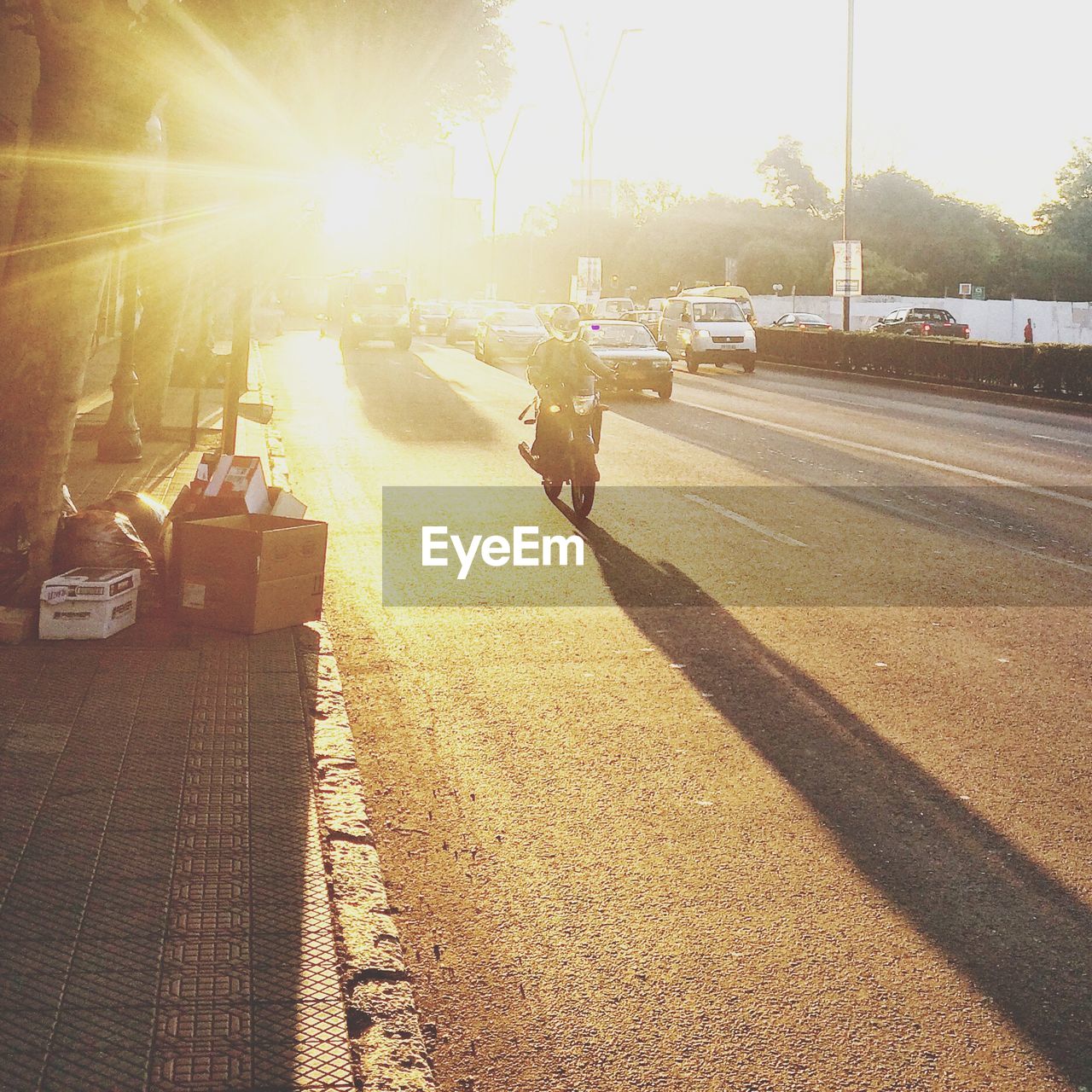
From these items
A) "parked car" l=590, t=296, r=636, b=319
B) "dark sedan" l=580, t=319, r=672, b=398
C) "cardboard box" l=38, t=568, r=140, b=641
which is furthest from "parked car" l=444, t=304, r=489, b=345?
"cardboard box" l=38, t=568, r=140, b=641

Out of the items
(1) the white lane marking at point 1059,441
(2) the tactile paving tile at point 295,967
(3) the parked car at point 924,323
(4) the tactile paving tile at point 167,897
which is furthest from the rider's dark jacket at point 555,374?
(3) the parked car at point 924,323

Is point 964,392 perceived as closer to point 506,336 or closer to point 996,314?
point 506,336

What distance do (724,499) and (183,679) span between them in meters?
8.12

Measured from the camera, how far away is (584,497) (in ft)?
42.0

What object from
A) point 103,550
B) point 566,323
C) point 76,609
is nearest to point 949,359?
point 566,323

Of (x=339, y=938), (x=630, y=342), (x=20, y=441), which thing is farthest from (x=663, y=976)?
(x=630, y=342)

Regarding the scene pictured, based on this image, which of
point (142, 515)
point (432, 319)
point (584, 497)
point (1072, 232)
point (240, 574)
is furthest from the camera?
point (1072, 232)

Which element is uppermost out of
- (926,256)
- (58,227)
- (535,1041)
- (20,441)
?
(926,256)

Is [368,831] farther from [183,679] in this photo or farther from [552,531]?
[552,531]

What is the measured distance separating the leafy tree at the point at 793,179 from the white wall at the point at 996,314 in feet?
123

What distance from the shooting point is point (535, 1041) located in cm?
383

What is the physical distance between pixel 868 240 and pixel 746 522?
2999 inches

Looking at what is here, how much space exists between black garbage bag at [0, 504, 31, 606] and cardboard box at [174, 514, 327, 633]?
0.85 meters

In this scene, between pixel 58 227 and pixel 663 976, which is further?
pixel 58 227
